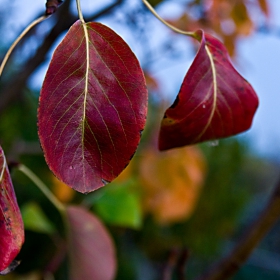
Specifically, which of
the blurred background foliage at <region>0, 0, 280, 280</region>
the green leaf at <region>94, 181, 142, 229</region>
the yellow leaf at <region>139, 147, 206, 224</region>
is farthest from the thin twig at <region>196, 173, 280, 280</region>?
the yellow leaf at <region>139, 147, 206, 224</region>

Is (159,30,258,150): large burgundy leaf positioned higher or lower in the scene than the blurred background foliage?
higher

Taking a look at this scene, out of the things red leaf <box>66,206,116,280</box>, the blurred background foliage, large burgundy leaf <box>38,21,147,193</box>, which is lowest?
the blurred background foliage

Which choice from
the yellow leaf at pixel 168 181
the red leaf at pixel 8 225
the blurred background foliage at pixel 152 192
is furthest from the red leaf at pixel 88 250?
the yellow leaf at pixel 168 181

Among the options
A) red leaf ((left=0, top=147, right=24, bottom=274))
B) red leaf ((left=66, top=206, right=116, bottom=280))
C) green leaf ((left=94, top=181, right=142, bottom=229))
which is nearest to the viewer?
red leaf ((left=0, top=147, right=24, bottom=274))

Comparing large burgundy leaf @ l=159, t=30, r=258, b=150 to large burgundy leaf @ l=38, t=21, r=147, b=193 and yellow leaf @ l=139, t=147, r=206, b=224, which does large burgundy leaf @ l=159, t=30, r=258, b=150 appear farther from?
yellow leaf @ l=139, t=147, r=206, b=224

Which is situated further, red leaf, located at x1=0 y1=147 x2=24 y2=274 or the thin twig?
the thin twig

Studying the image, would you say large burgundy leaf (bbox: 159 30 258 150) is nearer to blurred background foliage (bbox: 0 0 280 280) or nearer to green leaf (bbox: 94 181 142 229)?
blurred background foliage (bbox: 0 0 280 280)

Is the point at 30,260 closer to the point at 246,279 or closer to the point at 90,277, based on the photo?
the point at 246,279

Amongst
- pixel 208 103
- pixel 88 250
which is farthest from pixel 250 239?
pixel 208 103

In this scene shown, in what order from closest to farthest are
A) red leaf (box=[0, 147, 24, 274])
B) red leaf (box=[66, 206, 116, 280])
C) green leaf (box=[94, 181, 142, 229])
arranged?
red leaf (box=[0, 147, 24, 274]) → red leaf (box=[66, 206, 116, 280]) → green leaf (box=[94, 181, 142, 229])

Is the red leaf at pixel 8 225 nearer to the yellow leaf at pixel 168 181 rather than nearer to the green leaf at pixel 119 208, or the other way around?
the green leaf at pixel 119 208
